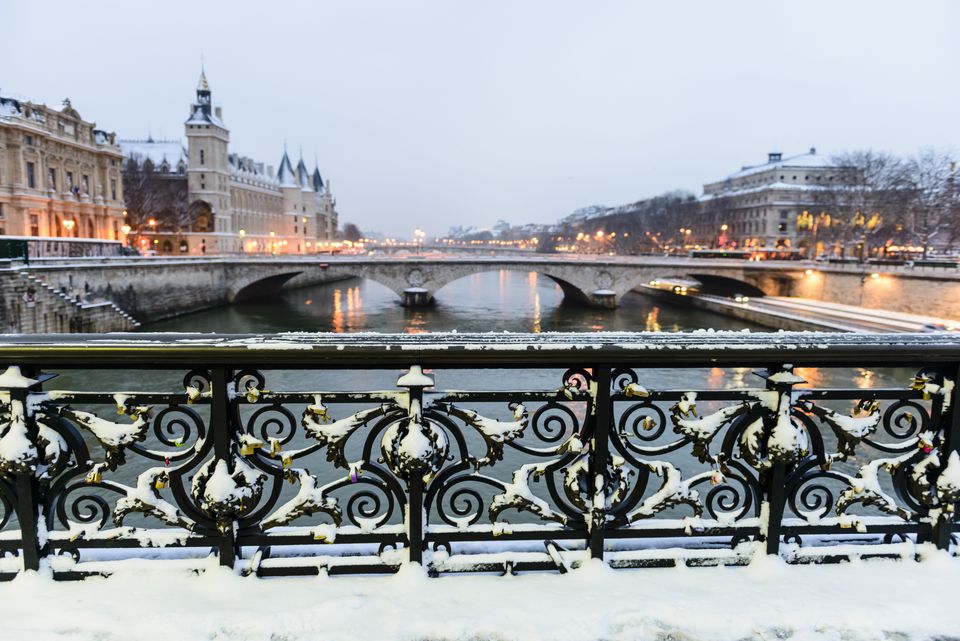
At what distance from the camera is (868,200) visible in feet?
161

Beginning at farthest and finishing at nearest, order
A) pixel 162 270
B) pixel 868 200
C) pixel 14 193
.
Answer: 1. pixel 868 200
2. pixel 14 193
3. pixel 162 270

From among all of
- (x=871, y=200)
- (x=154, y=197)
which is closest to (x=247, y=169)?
(x=154, y=197)

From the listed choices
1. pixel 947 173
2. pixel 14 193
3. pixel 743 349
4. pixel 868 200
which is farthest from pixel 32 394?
pixel 947 173

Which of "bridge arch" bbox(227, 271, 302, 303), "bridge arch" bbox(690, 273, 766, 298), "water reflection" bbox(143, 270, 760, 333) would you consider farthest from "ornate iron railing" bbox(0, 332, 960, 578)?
"bridge arch" bbox(690, 273, 766, 298)

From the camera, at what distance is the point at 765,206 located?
7919 centimetres

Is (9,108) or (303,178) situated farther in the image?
(303,178)

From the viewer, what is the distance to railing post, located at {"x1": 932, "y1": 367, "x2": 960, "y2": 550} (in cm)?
236

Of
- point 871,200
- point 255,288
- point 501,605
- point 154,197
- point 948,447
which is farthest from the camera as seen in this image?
point 154,197

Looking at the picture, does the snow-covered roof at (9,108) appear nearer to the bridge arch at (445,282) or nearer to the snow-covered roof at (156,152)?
the bridge arch at (445,282)

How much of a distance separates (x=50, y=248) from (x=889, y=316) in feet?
130

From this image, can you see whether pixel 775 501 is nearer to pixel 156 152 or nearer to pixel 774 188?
pixel 156 152

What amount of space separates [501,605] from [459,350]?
890mm

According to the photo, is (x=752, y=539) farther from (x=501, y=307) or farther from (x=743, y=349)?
(x=501, y=307)

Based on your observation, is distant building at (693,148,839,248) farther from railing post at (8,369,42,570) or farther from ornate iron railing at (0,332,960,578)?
railing post at (8,369,42,570)
